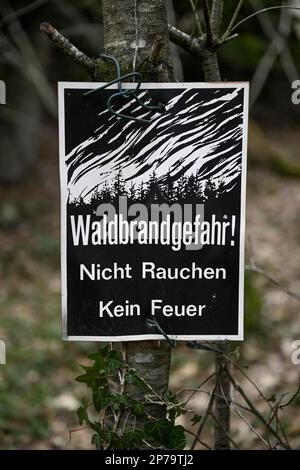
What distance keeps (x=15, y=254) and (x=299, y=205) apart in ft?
10.4

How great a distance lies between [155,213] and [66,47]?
462 millimetres

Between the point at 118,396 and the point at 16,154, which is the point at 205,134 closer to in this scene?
the point at 118,396

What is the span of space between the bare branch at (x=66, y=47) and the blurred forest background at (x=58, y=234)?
0.91m

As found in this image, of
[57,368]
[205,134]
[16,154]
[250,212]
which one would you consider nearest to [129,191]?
[205,134]

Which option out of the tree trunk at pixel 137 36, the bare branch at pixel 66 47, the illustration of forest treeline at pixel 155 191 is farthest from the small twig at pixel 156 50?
the illustration of forest treeline at pixel 155 191

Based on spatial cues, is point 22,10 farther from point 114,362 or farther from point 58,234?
point 58,234

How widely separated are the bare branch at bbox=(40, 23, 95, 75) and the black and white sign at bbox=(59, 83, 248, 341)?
3.4 inches

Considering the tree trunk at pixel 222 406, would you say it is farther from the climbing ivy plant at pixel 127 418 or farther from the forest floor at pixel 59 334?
the climbing ivy plant at pixel 127 418

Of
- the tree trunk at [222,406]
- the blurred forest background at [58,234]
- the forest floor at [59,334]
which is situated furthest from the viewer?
the blurred forest background at [58,234]

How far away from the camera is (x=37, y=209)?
23.7 feet

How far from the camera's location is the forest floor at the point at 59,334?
10.3ft

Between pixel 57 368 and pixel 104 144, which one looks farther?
pixel 57 368
